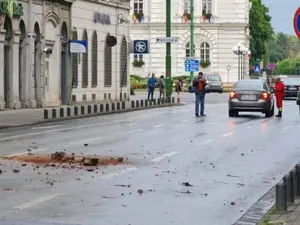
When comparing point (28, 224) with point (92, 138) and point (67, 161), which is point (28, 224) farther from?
point (92, 138)

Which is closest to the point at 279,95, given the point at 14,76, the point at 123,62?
the point at 14,76

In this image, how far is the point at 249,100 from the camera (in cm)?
3966

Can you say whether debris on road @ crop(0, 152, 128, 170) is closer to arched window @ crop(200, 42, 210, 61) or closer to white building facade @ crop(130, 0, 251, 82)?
white building facade @ crop(130, 0, 251, 82)

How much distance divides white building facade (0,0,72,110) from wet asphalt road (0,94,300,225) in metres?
13.1

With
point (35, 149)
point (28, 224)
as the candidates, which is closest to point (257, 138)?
point (35, 149)

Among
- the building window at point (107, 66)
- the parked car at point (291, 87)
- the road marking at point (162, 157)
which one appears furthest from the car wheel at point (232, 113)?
the parked car at point (291, 87)

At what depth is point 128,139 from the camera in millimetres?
24875

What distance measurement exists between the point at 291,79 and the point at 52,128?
38.1 meters

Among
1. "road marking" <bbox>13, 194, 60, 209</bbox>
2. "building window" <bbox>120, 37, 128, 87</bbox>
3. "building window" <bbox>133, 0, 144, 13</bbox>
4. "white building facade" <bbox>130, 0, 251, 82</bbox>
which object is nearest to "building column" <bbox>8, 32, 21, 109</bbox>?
"building window" <bbox>120, 37, 128, 87</bbox>

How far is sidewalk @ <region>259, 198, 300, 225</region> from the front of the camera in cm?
1118

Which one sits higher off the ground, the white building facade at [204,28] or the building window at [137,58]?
the white building facade at [204,28]

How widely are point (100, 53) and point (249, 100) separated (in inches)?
670

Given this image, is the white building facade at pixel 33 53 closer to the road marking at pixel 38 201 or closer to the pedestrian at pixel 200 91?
the pedestrian at pixel 200 91

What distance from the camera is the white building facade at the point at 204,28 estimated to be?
307 ft
